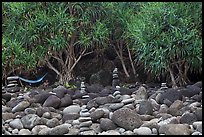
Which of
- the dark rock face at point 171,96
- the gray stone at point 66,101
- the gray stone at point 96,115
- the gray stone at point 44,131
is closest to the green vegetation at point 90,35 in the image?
the dark rock face at point 171,96

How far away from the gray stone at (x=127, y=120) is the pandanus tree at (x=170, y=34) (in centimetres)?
154

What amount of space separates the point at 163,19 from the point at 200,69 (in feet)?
3.05

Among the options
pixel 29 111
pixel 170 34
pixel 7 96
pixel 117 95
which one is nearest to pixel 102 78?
pixel 117 95

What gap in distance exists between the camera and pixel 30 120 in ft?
13.2

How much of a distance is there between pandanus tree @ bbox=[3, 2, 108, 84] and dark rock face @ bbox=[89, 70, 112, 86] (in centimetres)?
48

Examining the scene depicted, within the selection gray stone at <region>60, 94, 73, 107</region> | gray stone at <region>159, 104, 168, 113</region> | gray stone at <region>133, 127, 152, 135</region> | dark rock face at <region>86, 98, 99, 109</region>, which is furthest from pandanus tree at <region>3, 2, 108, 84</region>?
gray stone at <region>133, 127, 152, 135</region>

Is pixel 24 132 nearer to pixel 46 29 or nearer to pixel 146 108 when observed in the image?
pixel 146 108

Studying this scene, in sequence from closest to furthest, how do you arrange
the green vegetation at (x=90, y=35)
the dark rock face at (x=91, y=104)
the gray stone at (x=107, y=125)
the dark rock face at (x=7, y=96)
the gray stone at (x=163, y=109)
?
the gray stone at (x=107, y=125) < the gray stone at (x=163, y=109) < the dark rock face at (x=91, y=104) < the green vegetation at (x=90, y=35) < the dark rock face at (x=7, y=96)

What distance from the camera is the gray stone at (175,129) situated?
329 centimetres

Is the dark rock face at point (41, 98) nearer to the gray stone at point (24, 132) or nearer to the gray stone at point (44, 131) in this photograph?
the gray stone at point (24, 132)

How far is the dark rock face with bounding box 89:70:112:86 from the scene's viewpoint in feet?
21.3

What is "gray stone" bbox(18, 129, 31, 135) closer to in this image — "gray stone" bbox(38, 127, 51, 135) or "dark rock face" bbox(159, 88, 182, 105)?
"gray stone" bbox(38, 127, 51, 135)

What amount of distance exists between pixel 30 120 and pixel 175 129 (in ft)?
4.99

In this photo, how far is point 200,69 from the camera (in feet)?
17.8
